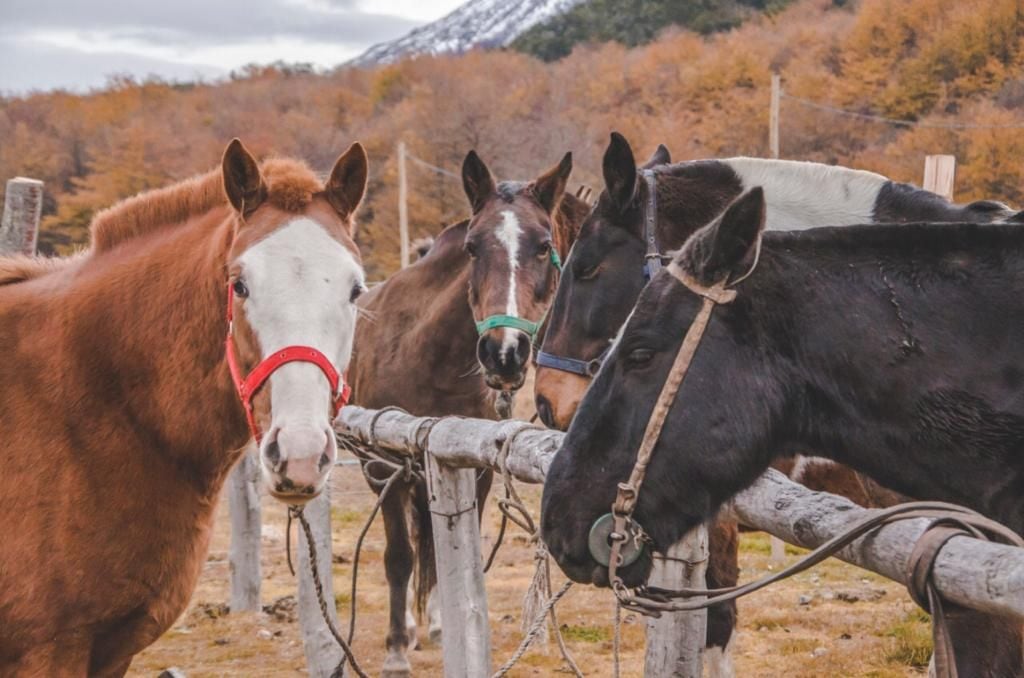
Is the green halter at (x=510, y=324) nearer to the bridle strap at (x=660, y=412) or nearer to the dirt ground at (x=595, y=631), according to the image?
the dirt ground at (x=595, y=631)

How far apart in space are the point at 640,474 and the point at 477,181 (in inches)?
140

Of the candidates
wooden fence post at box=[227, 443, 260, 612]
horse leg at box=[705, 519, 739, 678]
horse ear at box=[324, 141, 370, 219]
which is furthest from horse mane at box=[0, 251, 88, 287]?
wooden fence post at box=[227, 443, 260, 612]

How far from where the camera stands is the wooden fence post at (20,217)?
6.04m

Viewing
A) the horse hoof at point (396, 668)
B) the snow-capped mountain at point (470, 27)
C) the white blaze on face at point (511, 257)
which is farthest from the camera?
the snow-capped mountain at point (470, 27)

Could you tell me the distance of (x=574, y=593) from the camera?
7.09 m

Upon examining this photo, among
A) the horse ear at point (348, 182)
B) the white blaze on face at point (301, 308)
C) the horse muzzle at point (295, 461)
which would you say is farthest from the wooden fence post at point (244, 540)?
the horse muzzle at point (295, 461)

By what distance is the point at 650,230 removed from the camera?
12.6ft

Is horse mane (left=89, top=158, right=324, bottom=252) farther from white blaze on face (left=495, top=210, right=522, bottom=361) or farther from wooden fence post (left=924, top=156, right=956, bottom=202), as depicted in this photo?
wooden fence post (left=924, top=156, right=956, bottom=202)

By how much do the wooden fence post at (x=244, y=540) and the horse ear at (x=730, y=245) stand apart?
18.1 feet

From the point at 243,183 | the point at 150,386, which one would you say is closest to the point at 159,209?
the point at 243,183

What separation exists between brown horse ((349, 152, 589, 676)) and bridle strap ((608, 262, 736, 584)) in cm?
261

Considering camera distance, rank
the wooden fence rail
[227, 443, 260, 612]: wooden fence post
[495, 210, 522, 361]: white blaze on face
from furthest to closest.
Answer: [227, 443, 260, 612]: wooden fence post, [495, 210, 522, 361]: white blaze on face, the wooden fence rail

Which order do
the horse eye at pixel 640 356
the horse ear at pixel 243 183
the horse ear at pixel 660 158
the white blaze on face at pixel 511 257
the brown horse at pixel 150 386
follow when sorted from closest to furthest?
the horse eye at pixel 640 356
the brown horse at pixel 150 386
the horse ear at pixel 243 183
the horse ear at pixel 660 158
the white blaze on face at pixel 511 257

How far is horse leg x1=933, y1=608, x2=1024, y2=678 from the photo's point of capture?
2.43 m
